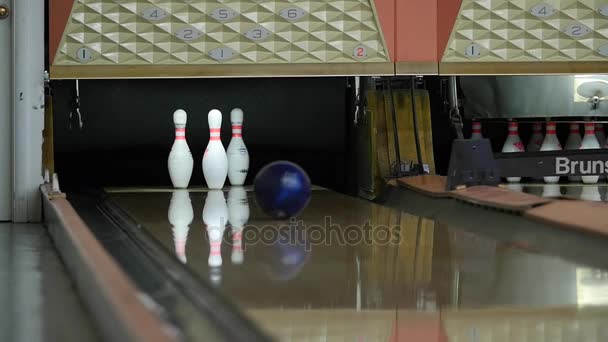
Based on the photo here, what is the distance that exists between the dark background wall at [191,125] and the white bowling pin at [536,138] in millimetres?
836

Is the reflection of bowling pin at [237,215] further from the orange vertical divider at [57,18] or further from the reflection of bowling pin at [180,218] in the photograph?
the orange vertical divider at [57,18]

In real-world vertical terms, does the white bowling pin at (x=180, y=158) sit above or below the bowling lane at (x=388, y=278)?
above

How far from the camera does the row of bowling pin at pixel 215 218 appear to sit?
211 centimetres

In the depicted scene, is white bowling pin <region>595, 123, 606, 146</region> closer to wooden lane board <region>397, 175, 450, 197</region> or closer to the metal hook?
wooden lane board <region>397, 175, 450, 197</region>

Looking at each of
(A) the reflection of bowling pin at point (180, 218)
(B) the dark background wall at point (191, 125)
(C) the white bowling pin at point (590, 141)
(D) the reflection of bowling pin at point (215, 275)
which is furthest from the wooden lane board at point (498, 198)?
(B) the dark background wall at point (191, 125)

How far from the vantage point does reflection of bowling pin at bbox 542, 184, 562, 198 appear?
370 centimetres

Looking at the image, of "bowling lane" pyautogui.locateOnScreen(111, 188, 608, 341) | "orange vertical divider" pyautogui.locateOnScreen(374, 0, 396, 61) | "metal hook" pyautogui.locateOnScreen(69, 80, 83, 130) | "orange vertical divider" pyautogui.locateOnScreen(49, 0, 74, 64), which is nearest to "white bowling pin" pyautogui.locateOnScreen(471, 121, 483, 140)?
"orange vertical divider" pyautogui.locateOnScreen(374, 0, 396, 61)

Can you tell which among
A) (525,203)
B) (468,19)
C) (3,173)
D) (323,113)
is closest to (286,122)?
(323,113)

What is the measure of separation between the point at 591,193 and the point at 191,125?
1758 millimetres

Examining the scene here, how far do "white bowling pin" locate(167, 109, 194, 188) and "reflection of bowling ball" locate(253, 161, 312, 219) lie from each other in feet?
4.92

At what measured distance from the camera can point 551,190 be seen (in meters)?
3.96

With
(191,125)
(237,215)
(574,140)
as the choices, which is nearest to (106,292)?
(237,215)

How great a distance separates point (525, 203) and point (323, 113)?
194 centimetres

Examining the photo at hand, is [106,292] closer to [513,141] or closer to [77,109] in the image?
[77,109]
